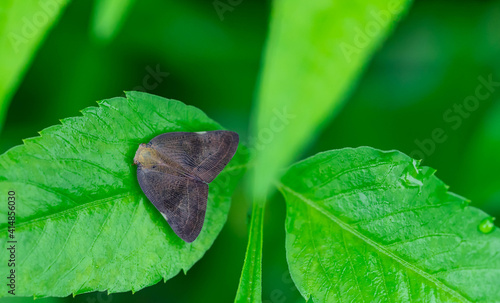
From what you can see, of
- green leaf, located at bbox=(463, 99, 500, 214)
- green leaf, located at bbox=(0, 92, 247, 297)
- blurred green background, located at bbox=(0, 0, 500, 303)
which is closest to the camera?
green leaf, located at bbox=(0, 92, 247, 297)

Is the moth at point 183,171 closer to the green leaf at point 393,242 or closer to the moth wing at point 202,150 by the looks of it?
the moth wing at point 202,150

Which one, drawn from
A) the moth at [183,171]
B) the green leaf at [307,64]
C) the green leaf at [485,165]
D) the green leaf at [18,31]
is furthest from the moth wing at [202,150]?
the green leaf at [485,165]

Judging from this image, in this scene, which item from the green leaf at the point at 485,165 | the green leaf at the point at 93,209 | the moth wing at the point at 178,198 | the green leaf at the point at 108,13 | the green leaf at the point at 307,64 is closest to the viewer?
the green leaf at the point at 307,64

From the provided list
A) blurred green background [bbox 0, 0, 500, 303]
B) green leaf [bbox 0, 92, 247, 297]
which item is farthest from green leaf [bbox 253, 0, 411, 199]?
blurred green background [bbox 0, 0, 500, 303]

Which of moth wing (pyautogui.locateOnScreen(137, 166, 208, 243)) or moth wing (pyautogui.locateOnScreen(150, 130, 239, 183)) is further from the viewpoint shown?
moth wing (pyautogui.locateOnScreen(150, 130, 239, 183))

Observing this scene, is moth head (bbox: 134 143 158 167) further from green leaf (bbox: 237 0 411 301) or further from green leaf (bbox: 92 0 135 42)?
green leaf (bbox: 92 0 135 42)

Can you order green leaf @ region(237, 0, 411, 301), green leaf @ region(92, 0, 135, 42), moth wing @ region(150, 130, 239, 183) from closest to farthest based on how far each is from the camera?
green leaf @ region(237, 0, 411, 301) → moth wing @ region(150, 130, 239, 183) → green leaf @ region(92, 0, 135, 42)

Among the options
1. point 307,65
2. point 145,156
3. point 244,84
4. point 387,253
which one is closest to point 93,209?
point 145,156
